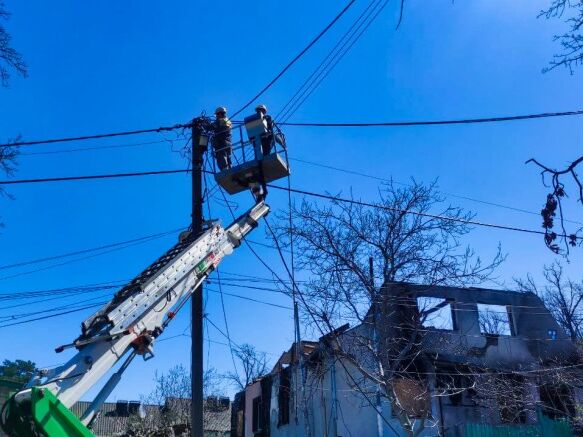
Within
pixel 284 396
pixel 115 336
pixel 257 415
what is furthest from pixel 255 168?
pixel 257 415

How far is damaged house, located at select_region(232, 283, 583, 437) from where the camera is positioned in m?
17.4

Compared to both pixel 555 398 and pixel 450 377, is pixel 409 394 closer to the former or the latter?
pixel 450 377

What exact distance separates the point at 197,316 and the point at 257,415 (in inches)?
710

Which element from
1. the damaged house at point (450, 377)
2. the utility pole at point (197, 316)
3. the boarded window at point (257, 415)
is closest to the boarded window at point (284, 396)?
the damaged house at point (450, 377)

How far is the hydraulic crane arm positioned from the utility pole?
26.8 inches

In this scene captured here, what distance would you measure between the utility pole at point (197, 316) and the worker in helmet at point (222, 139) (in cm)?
61

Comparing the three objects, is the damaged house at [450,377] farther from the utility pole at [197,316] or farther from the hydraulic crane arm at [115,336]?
the hydraulic crane arm at [115,336]

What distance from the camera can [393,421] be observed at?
715 inches

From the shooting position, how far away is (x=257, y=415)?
2738cm

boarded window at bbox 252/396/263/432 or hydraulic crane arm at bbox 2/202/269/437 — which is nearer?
hydraulic crane arm at bbox 2/202/269/437

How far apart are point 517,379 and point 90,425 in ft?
60.7

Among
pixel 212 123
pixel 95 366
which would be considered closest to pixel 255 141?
pixel 212 123

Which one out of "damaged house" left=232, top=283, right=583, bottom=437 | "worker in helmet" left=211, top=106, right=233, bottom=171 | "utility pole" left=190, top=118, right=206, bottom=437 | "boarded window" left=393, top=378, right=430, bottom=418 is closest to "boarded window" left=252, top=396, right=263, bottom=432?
"damaged house" left=232, top=283, right=583, bottom=437

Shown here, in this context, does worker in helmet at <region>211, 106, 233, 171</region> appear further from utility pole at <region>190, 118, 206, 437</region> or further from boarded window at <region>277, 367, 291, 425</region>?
boarded window at <region>277, 367, 291, 425</region>
